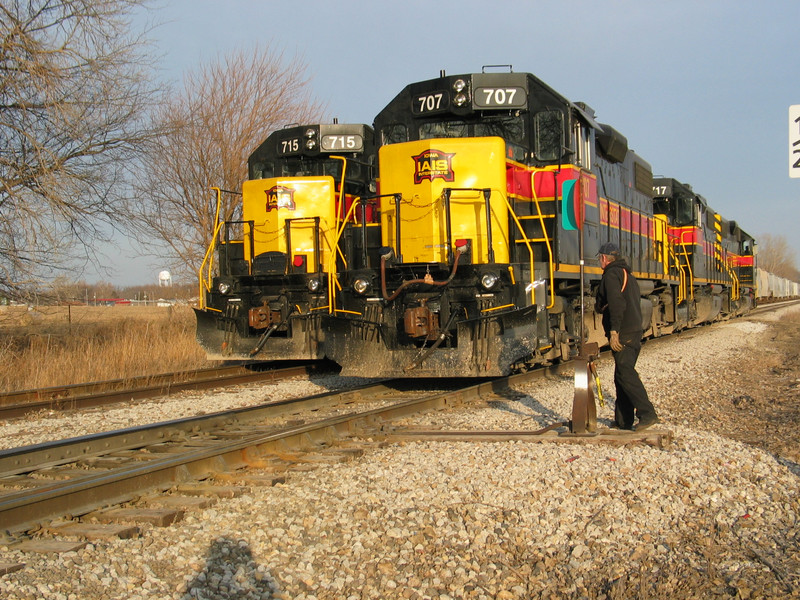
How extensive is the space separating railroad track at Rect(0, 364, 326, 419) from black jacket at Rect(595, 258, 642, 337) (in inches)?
229

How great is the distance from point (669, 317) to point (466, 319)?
964cm

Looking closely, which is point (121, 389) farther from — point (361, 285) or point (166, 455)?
point (166, 455)

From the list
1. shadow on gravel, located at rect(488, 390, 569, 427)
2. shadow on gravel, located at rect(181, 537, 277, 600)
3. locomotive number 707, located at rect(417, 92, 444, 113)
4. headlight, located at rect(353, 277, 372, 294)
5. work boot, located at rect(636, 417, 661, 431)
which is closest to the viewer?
shadow on gravel, located at rect(181, 537, 277, 600)

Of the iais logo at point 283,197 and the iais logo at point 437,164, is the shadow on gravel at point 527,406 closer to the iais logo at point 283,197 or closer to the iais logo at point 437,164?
the iais logo at point 437,164

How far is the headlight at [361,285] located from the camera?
7.93 meters

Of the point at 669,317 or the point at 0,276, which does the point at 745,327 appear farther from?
the point at 0,276

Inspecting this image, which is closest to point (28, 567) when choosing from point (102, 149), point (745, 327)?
point (102, 149)

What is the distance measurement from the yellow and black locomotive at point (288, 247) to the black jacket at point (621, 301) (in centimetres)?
377

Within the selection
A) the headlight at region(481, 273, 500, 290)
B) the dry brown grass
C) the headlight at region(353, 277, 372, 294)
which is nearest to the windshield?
the headlight at region(481, 273, 500, 290)

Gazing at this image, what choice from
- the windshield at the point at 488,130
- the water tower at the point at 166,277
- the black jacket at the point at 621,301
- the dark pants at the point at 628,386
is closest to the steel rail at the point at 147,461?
the dark pants at the point at 628,386

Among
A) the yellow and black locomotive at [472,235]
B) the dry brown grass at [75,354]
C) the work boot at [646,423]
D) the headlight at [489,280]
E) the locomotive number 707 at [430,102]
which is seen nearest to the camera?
the work boot at [646,423]

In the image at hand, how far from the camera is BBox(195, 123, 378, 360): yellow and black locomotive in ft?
32.1

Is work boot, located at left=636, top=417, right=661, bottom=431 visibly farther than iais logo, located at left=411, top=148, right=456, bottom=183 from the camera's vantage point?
No

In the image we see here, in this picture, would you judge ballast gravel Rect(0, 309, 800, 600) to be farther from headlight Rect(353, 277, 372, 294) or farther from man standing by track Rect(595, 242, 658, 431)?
headlight Rect(353, 277, 372, 294)
